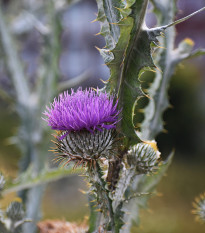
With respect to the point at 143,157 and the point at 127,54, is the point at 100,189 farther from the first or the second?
the point at 127,54

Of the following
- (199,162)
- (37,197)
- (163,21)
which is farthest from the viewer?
(199,162)

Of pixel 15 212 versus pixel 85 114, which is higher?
pixel 85 114

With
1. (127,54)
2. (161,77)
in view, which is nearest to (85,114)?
(127,54)

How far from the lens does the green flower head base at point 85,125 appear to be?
1447mm

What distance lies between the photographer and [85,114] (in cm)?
144

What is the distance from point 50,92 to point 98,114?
222cm

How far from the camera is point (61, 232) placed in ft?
7.43

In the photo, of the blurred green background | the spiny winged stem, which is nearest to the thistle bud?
the spiny winged stem

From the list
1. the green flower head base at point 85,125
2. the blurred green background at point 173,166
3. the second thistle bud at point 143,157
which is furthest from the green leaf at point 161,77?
the blurred green background at point 173,166

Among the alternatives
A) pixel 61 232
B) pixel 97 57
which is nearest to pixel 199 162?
pixel 61 232

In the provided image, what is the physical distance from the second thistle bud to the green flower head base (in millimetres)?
163

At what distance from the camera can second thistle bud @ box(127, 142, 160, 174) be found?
64.2 inches

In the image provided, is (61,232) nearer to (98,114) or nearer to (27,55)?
(98,114)

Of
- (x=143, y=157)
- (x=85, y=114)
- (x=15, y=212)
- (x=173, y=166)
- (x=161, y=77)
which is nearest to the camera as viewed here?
(x=85, y=114)
